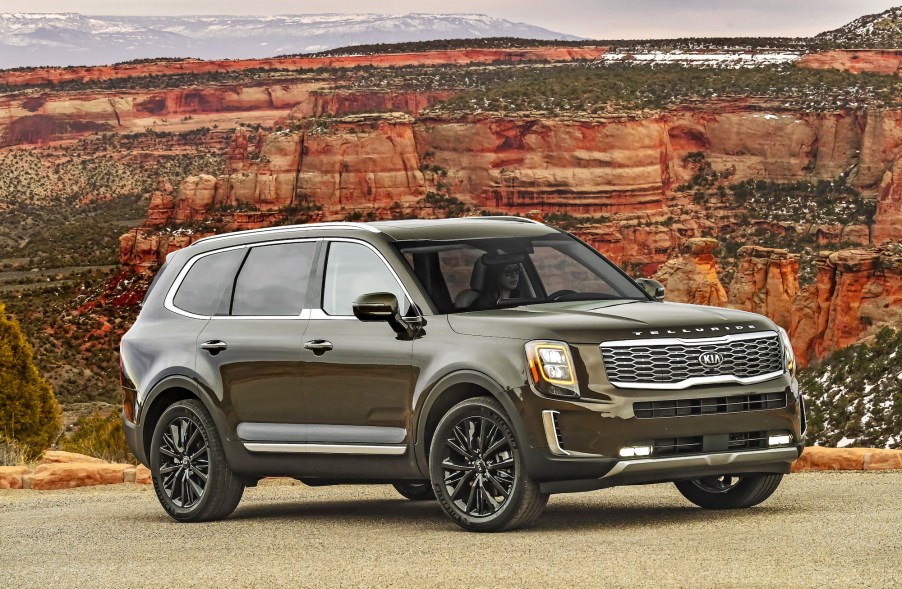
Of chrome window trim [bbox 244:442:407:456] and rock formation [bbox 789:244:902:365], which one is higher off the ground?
chrome window trim [bbox 244:442:407:456]

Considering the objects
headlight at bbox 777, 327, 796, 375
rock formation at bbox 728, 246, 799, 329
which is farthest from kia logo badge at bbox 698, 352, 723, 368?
rock formation at bbox 728, 246, 799, 329

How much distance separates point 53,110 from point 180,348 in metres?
174

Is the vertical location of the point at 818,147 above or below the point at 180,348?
below

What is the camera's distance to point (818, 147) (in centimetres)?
11638

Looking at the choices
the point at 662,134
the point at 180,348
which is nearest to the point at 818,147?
the point at 662,134

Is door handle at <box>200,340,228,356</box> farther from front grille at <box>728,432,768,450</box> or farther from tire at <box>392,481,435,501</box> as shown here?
front grille at <box>728,432,768,450</box>

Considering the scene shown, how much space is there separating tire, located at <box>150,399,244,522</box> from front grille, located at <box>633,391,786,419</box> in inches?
139

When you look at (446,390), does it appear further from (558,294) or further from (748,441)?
(748,441)

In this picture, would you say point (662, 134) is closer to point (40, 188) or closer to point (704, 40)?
point (704, 40)

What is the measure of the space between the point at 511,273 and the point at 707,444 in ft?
6.44

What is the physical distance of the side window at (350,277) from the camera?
33.6ft

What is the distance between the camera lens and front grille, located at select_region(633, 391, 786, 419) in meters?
9.07

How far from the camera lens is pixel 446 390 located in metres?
9.57

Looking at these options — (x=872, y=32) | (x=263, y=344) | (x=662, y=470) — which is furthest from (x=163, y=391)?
(x=872, y=32)
